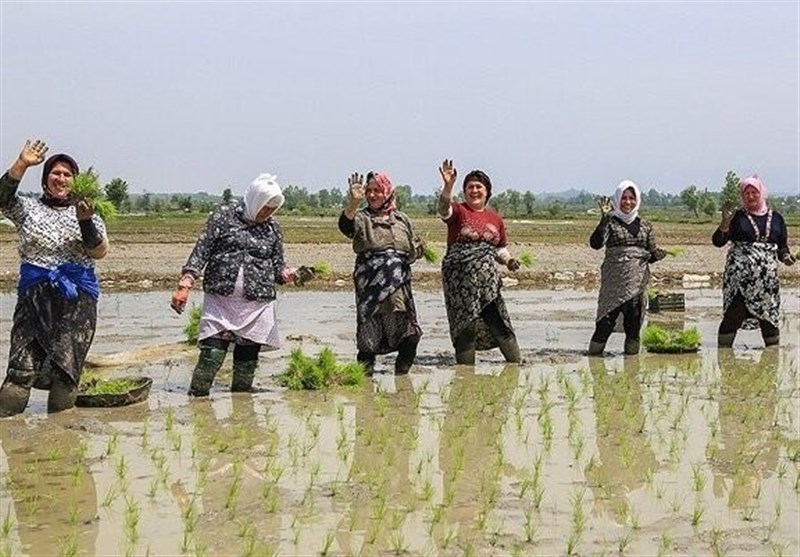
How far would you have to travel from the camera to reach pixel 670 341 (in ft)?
32.4

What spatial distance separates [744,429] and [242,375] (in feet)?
11.4

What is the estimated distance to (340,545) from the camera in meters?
4.25

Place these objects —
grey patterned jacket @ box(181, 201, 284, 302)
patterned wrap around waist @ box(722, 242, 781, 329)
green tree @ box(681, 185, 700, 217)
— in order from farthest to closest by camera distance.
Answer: green tree @ box(681, 185, 700, 217), patterned wrap around waist @ box(722, 242, 781, 329), grey patterned jacket @ box(181, 201, 284, 302)

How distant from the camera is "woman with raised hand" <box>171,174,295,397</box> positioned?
727 centimetres

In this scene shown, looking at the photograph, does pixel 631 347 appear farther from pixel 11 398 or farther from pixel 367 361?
pixel 11 398

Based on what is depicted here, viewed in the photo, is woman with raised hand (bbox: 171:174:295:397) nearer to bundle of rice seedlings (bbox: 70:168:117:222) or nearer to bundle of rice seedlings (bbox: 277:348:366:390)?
bundle of rice seedlings (bbox: 277:348:366:390)

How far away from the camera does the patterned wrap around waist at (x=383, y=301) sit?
8.12 meters

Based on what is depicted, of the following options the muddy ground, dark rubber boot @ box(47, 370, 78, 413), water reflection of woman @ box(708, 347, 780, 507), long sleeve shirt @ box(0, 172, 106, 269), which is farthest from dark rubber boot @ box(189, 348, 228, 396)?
the muddy ground

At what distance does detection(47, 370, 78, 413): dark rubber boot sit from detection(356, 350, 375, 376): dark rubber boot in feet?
7.64

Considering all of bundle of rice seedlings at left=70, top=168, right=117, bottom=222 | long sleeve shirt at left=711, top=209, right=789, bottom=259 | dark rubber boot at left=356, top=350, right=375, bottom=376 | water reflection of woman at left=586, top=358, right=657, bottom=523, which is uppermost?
bundle of rice seedlings at left=70, top=168, right=117, bottom=222

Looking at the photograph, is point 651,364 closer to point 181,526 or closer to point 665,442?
point 665,442

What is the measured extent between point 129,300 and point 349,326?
4.36 meters

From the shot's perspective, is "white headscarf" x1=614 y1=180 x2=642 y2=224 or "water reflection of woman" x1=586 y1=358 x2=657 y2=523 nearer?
"water reflection of woman" x1=586 y1=358 x2=657 y2=523

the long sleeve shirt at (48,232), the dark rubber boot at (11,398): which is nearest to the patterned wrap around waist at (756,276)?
the long sleeve shirt at (48,232)
